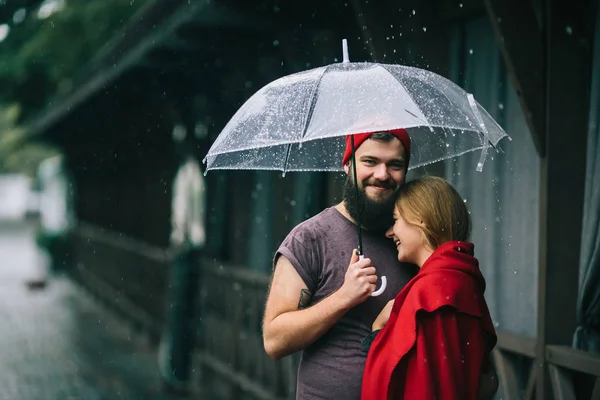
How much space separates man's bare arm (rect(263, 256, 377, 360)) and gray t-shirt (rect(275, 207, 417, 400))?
0.15 feet

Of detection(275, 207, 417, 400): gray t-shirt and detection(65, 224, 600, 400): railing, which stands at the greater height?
detection(275, 207, 417, 400): gray t-shirt

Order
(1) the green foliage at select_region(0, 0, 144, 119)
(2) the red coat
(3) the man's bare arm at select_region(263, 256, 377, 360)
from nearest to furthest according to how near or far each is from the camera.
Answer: (2) the red coat → (3) the man's bare arm at select_region(263, 256, 377, 360) → (1) the green foliage at select_region(0, 0, 144, 119)

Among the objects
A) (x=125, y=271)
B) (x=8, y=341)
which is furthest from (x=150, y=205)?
(x=8, y=341)

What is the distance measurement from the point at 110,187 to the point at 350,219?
18610 mm

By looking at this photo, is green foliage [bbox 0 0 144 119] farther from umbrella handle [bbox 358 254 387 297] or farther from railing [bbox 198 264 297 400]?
umbrella handle [bbox 358 254 387 297]

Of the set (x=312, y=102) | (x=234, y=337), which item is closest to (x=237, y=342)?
(x=234, y=337)

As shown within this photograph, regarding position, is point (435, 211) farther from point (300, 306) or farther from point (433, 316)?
point (300, 306)

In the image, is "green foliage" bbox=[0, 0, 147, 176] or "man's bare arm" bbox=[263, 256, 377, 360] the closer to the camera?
"man's bare arm" bbox=[263, 256, 377, 360]

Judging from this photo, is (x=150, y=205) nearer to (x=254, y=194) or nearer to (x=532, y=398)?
(x=254, y=194)

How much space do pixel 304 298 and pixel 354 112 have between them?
24.3 inches

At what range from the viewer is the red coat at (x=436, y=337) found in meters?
2.93

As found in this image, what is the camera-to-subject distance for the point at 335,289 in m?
3.25

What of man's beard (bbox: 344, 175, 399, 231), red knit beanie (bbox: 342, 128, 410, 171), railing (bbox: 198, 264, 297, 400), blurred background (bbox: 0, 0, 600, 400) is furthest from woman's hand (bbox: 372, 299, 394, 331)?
railing (bbox: 198, 264, 297, 400)

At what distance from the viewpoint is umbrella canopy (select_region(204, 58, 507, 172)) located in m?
3.25
